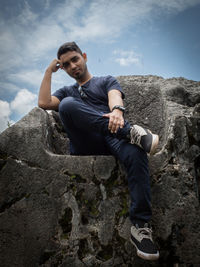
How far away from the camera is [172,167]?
5.97ft

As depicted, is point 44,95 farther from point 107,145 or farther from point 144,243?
point 144,243

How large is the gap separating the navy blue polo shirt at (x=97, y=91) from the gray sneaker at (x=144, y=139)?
66 centimetres

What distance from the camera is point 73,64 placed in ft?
7.83

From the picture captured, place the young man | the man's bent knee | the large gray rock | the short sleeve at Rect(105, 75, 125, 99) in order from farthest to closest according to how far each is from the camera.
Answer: the short sleeve at Rect(105, 75, 125, 99), the man's bent knee, the large gray rock, the young man

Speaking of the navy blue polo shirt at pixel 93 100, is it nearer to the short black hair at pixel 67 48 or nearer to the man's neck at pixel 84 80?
the man's neck at pixel 84 80

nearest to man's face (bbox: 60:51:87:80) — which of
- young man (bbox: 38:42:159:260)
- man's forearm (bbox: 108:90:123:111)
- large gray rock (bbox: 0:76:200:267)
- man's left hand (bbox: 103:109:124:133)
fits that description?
young man (bbox: 38:42:159:260)

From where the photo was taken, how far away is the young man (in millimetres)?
1530

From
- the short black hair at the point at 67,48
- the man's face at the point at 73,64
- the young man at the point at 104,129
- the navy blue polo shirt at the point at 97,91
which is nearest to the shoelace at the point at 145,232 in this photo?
the young man at the point at 104,129

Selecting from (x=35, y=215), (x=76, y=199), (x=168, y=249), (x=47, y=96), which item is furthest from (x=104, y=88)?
(x=168, y=249)

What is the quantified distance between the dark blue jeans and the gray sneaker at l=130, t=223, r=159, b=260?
7 centimetres

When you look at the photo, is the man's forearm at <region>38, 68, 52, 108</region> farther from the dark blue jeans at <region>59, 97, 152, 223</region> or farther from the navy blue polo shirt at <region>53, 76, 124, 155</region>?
the dark blue jeans at <region>59, 97, 152, 223</region>

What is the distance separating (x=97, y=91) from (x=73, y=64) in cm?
46

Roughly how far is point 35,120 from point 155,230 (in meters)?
1.56

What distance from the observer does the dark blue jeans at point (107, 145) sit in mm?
1541
